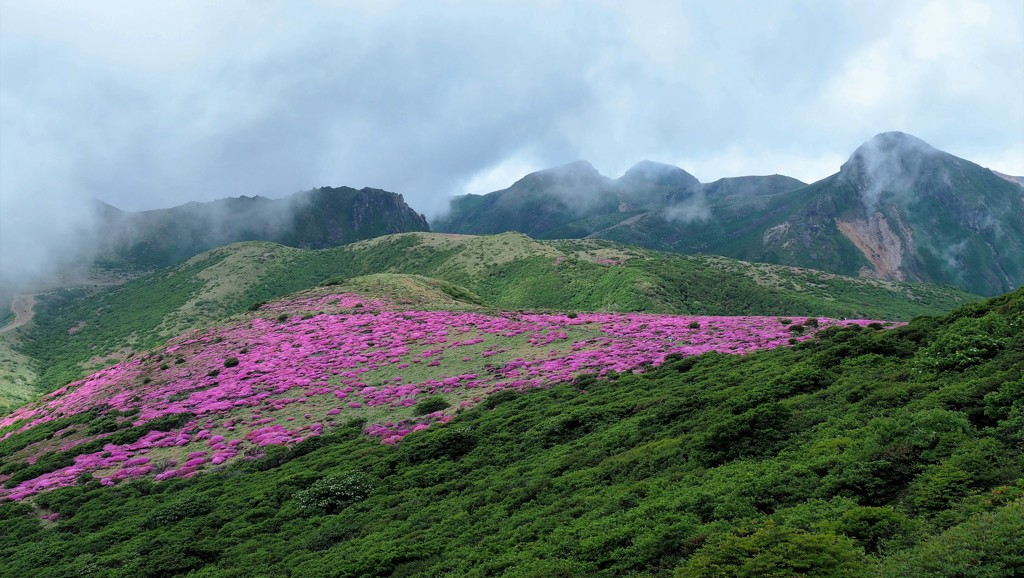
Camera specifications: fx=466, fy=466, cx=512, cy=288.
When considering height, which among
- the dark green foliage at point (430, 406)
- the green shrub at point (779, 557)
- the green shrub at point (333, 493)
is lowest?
the green shrub at point (333, 493)

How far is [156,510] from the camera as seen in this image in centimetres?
2381

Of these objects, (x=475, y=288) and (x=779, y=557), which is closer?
(x=779, y=557)

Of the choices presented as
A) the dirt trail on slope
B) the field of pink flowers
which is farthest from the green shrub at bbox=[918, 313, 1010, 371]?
the dirt trail on slope

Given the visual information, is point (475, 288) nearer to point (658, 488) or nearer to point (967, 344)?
point (658, 488)

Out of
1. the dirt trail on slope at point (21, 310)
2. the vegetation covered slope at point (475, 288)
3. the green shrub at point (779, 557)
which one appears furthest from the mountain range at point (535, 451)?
the dirt trail on slope at point (21, 310)

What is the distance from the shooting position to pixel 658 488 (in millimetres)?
16453

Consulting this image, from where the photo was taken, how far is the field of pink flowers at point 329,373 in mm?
31844

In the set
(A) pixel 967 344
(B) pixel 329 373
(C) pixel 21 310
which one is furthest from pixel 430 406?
(C) pixel 21 310

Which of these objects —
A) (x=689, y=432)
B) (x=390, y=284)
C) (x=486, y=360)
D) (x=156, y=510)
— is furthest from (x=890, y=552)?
(x=390, y=284)

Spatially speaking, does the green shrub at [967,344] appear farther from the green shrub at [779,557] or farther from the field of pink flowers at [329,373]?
the field of pink flowers at [329,373]

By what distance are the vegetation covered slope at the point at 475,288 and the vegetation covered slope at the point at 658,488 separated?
6358 centimetres

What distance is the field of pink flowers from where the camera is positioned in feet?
104

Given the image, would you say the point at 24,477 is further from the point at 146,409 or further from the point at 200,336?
the point at 200,336

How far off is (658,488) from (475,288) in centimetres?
10406
